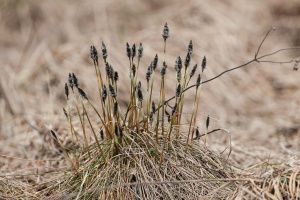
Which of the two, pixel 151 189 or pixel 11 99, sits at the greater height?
pixel 11 99

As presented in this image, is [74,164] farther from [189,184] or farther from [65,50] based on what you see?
[65,50]

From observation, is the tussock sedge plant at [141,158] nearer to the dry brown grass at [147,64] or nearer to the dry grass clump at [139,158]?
the dry grass clump at [139,158]

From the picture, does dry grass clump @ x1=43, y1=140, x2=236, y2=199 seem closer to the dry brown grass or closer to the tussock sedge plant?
the tussock sedge plant

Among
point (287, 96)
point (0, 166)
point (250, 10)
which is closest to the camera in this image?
point (0, 166)

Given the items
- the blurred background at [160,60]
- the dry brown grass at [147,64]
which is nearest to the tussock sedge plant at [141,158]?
the dry brown grass at [147,64]

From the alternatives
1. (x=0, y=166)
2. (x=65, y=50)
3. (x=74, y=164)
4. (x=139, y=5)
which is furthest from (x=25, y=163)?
(x=139, y=5)

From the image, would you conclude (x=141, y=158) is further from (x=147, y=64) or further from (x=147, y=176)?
(x=147, y=64)

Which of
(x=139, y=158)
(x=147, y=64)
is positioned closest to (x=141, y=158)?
(x=139, y=158)
